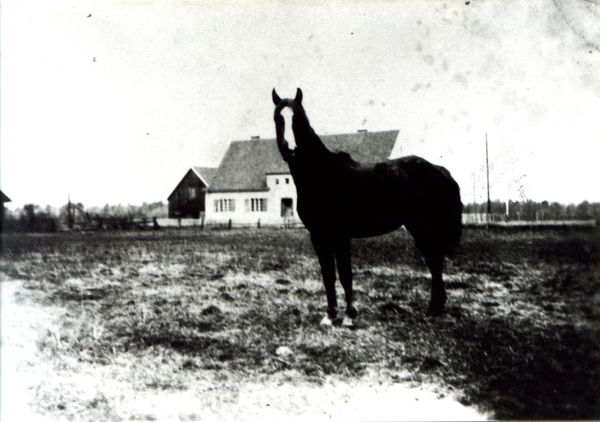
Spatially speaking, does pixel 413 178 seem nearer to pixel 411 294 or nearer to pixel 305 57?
pixel 411 294

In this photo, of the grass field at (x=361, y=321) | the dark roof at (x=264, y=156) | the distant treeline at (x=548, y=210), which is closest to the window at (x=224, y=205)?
the dark roof at (x=264, y=156)

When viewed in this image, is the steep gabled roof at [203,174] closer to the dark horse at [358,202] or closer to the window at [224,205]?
the window at [224,205]

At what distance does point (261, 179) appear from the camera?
14.8 ft

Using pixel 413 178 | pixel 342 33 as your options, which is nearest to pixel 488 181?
pixel 413 178

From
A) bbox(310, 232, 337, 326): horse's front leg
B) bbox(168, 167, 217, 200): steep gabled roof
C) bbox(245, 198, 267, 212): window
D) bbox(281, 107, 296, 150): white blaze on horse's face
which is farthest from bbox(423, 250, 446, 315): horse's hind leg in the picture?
bbox(168, 167, 217, 200): steep gabled roof

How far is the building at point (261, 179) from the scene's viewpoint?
10.6ft

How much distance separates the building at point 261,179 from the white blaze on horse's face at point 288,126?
318 mm

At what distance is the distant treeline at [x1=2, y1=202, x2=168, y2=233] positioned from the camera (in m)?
3.70

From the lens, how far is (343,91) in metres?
3.46

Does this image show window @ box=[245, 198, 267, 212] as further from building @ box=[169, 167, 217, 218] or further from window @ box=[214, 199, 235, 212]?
building @ box=[169, 167, 217, 218]

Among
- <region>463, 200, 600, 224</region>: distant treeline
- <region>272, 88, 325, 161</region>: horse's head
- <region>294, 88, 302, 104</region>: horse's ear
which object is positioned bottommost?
<region>463, 200, 600, 224</region>: distant treeline

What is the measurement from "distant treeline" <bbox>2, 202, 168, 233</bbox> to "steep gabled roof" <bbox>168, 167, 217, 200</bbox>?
0.46 metres

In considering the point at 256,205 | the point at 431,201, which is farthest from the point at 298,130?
the point at 256,205

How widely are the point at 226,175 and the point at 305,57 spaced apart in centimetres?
151
